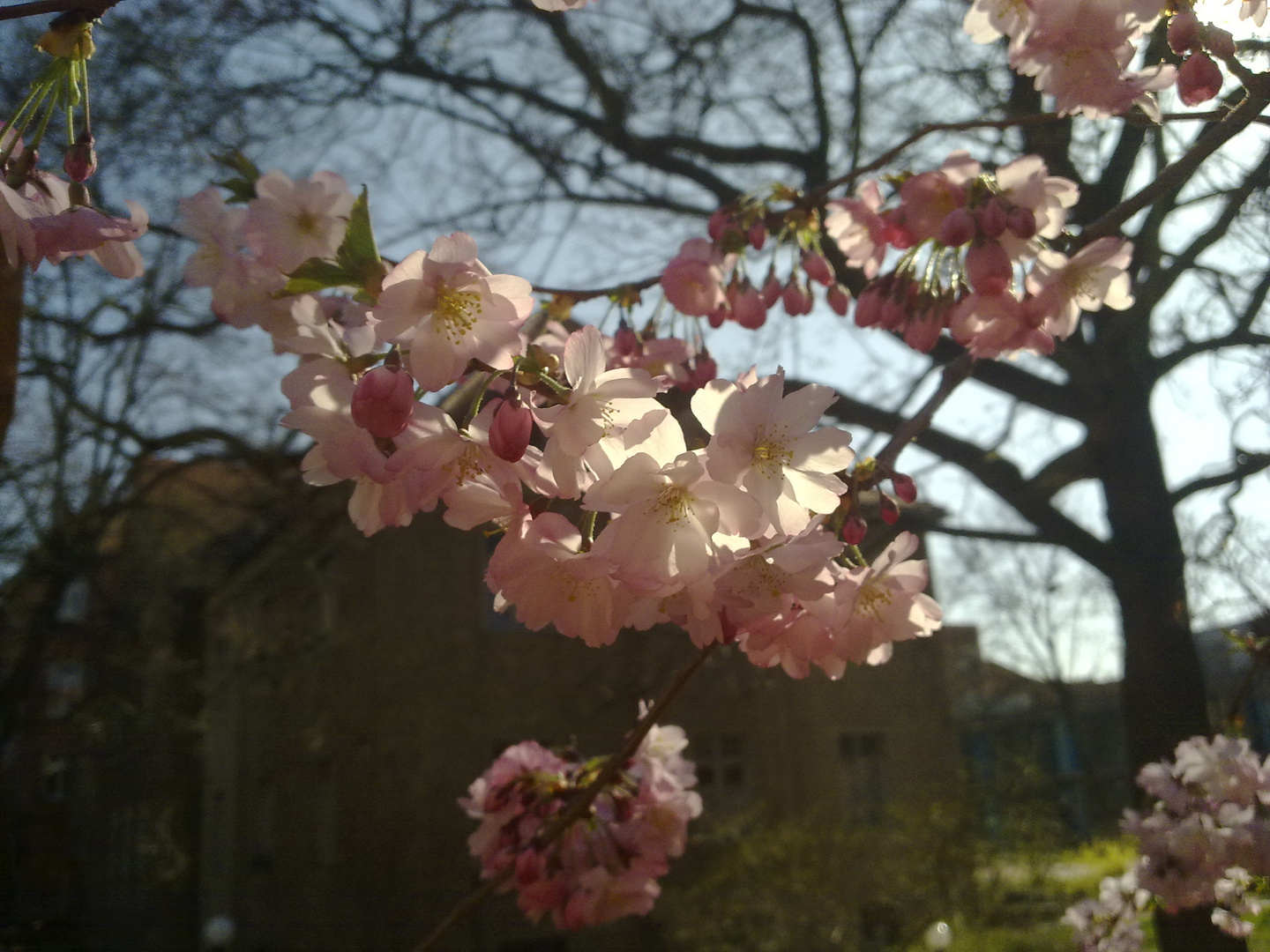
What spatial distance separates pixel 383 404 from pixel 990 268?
2.91 ft

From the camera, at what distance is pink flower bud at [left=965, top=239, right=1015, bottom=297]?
129 centimetres

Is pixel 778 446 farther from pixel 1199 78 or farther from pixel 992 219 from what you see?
pixel 1199 78

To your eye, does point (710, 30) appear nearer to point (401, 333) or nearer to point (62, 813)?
point (401, 333)

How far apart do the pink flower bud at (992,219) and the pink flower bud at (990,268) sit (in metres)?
0.02

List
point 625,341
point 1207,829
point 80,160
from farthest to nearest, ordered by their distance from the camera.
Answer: point 1207,829
point 625,341
point 80,160

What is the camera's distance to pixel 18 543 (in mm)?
5266

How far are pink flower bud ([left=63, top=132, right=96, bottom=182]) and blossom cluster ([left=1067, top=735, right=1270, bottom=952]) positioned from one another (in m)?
2.52

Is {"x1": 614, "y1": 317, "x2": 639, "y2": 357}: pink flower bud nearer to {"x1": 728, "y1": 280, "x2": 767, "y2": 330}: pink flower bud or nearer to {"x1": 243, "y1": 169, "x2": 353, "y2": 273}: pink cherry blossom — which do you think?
{"x1": 728, "y1": 280, "x2": 767, "y2": 330}: pink flower bud

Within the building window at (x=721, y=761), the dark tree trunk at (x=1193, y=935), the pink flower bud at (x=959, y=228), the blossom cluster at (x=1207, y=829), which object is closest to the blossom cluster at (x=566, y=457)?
the pink flower bud at (x=959, y=228)

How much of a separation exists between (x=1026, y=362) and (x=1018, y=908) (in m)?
4.48

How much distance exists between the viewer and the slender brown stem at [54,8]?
781 millimetres

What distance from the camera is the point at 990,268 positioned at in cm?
130

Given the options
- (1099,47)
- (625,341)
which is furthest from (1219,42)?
(625,341)

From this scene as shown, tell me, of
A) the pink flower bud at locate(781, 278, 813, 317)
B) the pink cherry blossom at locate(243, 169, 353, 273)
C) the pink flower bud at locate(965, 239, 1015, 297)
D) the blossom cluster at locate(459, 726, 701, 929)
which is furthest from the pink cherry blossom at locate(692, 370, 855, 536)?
the pink flower bud at locate(781, 278, 813, 317)
